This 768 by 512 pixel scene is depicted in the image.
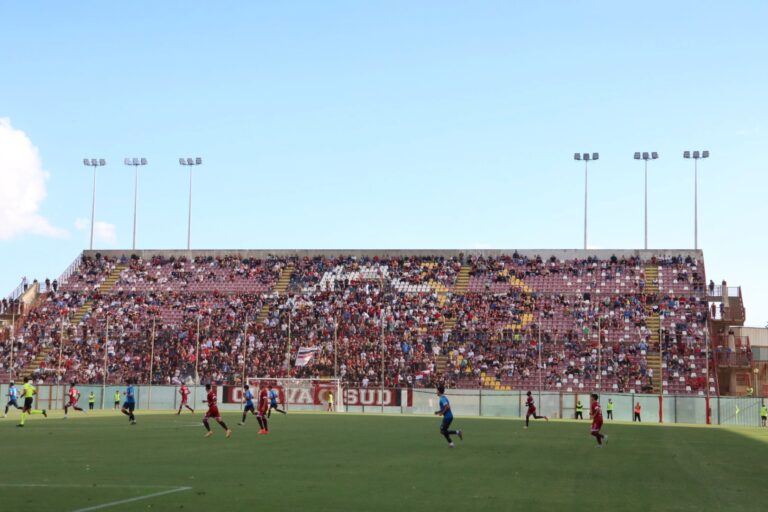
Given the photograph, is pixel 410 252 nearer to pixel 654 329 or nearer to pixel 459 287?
pixel 459 287

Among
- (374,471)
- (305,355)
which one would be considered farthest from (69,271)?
(374,471)

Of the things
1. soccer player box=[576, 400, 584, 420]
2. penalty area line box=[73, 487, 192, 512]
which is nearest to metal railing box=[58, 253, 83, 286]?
soccer player box=[576, 400, 584, 420]

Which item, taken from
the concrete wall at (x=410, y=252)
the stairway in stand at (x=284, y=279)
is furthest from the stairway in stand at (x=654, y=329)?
the stairway in stand at (x=284, y=279)

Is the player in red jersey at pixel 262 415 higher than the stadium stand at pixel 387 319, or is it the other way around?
the stadium stand at pixel 387 319

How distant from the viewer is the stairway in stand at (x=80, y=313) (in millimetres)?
74062

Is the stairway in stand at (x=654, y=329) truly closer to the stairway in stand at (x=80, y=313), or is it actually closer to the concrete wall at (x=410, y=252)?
the concrete wall at (x=410, y=252)

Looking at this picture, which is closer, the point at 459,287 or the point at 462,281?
the point at 459,287

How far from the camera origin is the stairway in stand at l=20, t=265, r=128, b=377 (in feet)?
243

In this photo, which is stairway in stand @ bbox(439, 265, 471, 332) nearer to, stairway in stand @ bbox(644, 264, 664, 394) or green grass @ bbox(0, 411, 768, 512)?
stairway in stand @ bbox(644, 264, 664, 394)

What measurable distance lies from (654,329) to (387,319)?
20.4 m

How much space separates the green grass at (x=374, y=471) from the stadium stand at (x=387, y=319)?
104 feet

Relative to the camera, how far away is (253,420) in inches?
1838

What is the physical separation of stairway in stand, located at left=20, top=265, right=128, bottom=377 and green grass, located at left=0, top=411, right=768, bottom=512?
38.8m

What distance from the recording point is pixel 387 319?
7638cm
